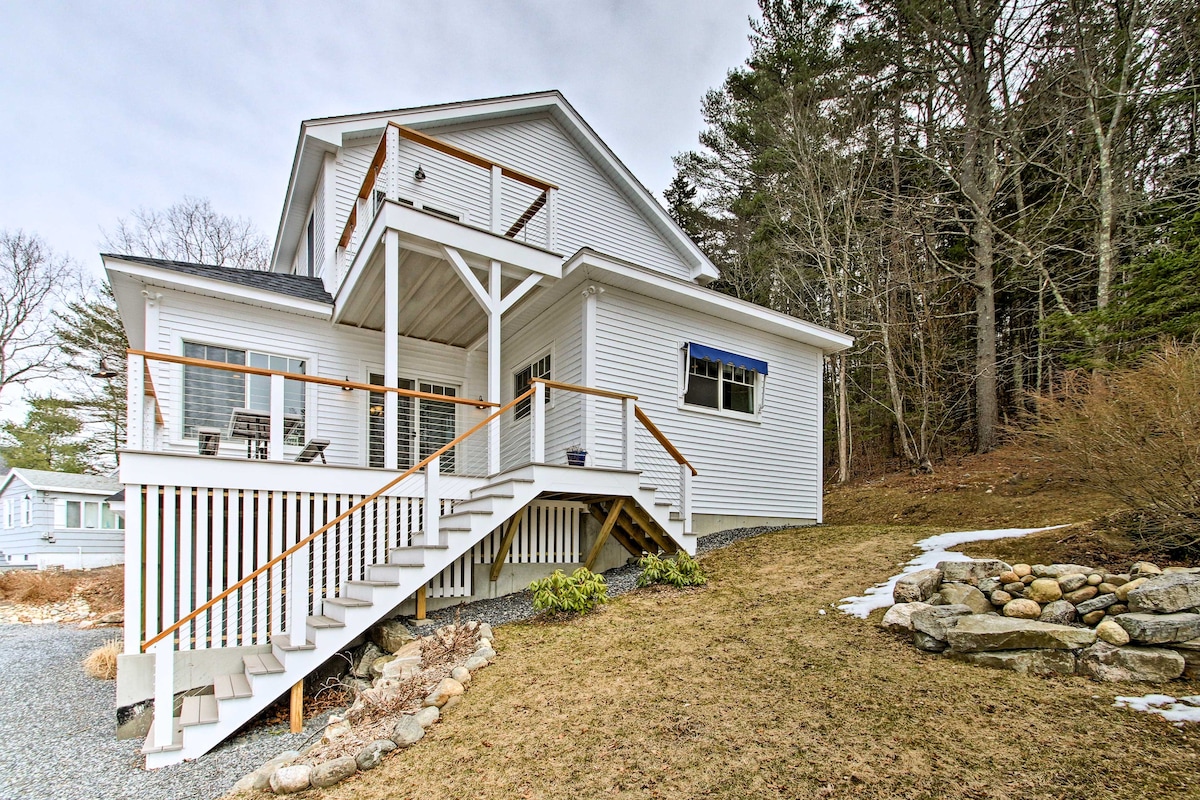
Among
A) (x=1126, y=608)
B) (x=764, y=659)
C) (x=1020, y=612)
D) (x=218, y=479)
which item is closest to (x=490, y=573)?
(x=218, y=479)

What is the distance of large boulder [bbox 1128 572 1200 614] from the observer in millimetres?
3283

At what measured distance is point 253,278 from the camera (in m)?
8.28

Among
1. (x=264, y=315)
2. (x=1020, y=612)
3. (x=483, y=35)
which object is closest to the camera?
(x=1020, y=612)

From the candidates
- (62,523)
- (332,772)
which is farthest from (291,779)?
(62,523)

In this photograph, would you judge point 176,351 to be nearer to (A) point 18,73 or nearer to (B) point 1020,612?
(B) point 1020,612

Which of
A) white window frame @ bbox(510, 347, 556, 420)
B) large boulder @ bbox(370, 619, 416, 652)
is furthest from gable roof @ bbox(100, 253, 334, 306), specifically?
large boulder @ bbox(370, 619, 416, 652)

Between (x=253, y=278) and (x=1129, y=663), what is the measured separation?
32.4ft

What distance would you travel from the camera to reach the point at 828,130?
49.8 ft

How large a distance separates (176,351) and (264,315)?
116cm

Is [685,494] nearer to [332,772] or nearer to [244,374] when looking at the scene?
[332,772]

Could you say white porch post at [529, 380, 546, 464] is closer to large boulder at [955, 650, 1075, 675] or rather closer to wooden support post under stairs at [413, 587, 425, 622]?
wooden support post under stairs at [413, 587, 425, 622]

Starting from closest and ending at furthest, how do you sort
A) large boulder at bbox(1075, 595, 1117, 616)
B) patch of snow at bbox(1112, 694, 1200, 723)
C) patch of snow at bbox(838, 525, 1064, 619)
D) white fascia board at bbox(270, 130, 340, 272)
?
patch of snow at bbox(1112, 694, 1200, 723) < large boulder at bbox(1075, 595, 1117, 616) < patch of snow at bbox(838, 525, 1064, 619) < white fascia board at bbox(270, 130, 340, 272)

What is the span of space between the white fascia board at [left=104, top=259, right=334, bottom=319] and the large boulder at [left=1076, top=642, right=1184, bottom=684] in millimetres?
8862

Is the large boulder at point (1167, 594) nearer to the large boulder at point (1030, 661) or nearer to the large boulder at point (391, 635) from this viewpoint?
the large boulder at point (1030, 661)
